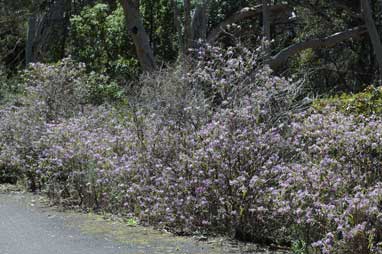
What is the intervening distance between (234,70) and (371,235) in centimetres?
349

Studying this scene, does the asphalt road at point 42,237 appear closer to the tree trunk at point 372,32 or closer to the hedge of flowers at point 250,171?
the hedge of flowers at point 250,171

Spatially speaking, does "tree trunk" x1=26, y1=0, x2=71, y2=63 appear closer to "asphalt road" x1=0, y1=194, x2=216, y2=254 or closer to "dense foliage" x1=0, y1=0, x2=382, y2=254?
"dense foliage" x1=0, y1=0, x2=382, y2=254

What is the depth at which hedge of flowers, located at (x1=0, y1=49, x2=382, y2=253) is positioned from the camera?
7.25 metres

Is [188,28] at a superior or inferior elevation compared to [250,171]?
superior

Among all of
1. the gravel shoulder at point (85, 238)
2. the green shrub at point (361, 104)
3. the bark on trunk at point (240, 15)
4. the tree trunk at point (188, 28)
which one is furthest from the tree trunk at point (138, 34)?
the green shrub at point (361, 104)

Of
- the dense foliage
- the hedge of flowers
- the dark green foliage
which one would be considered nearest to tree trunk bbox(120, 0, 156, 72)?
the dense foliage

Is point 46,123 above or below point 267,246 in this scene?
above

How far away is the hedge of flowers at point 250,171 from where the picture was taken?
23.8 feet

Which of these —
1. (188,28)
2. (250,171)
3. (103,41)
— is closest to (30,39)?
(103,41)

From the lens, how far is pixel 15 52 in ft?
127

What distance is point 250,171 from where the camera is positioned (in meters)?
8.47

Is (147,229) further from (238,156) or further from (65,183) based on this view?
(65,183)

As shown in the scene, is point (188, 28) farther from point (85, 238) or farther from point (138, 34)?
point (85, 238)

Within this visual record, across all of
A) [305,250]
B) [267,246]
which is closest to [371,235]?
[305,250]
